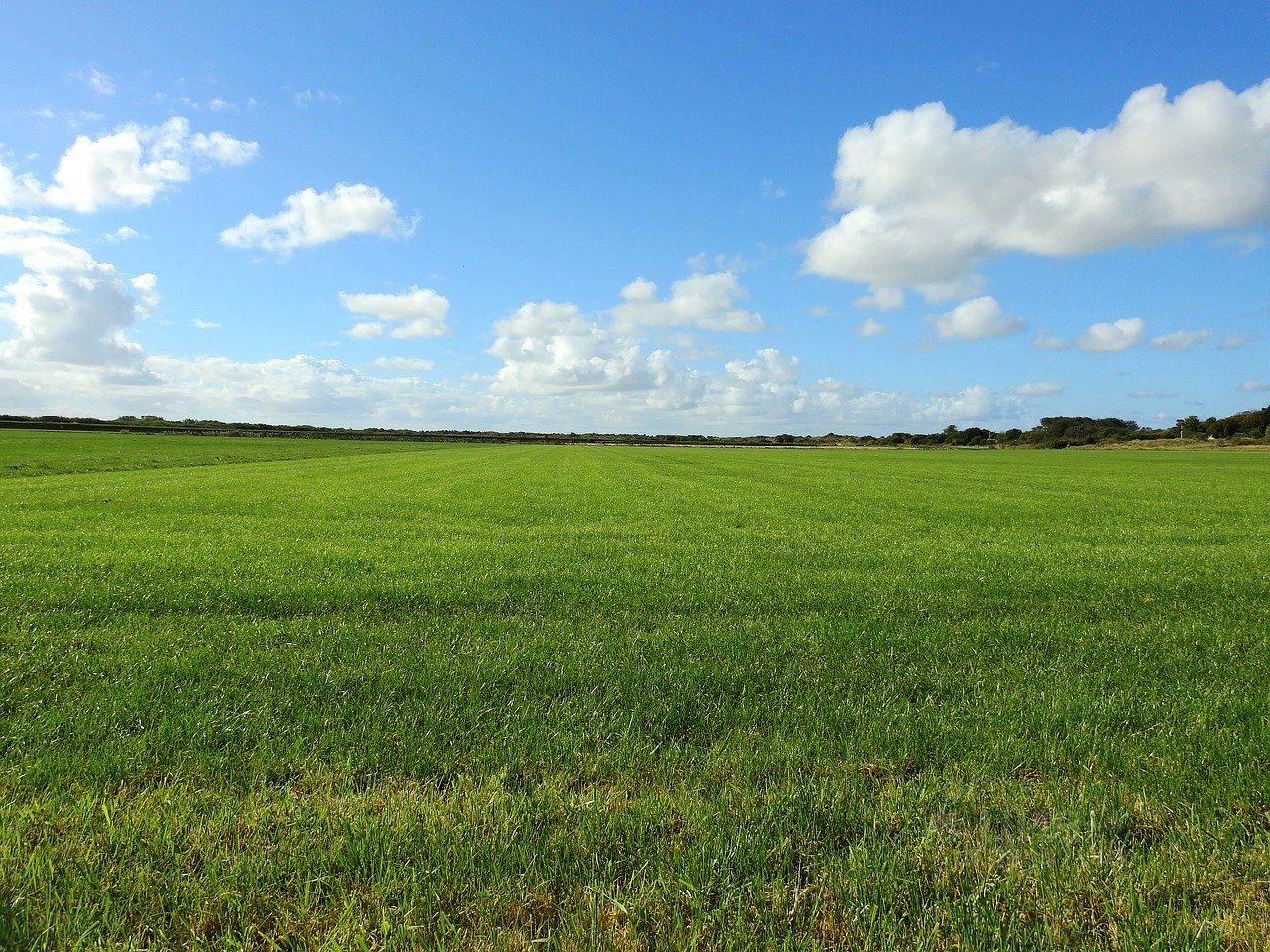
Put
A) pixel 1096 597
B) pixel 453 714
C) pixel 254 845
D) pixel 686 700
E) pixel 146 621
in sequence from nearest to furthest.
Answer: pixel 254 845 < pixel 453 714 < pixel 686 700 < pixel 146 621 < pixel 1096 597

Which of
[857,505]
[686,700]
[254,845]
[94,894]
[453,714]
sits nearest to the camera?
[94,894]

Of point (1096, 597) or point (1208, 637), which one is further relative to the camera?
point (1096, 597)

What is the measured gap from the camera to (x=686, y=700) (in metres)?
6.25

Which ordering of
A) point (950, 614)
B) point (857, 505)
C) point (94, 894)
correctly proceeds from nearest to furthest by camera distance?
point (94, 894)
point (950, 614)
point (857, 505)

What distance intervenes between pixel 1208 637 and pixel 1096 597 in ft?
7.14

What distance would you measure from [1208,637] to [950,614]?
3028 millimetres

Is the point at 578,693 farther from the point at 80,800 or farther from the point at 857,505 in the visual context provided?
the point at 857,505

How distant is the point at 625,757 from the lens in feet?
16.8

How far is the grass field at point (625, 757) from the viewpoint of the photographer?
3.42m

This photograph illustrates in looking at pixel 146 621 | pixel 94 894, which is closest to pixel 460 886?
pixel 94 894

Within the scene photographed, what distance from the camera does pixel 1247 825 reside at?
425 cm

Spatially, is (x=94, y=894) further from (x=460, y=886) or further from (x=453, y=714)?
(x=453, y=714)

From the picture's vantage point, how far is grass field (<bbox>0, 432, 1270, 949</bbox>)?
3.42 m

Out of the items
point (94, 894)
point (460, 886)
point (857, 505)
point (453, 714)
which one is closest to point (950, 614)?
point (453, 714)
